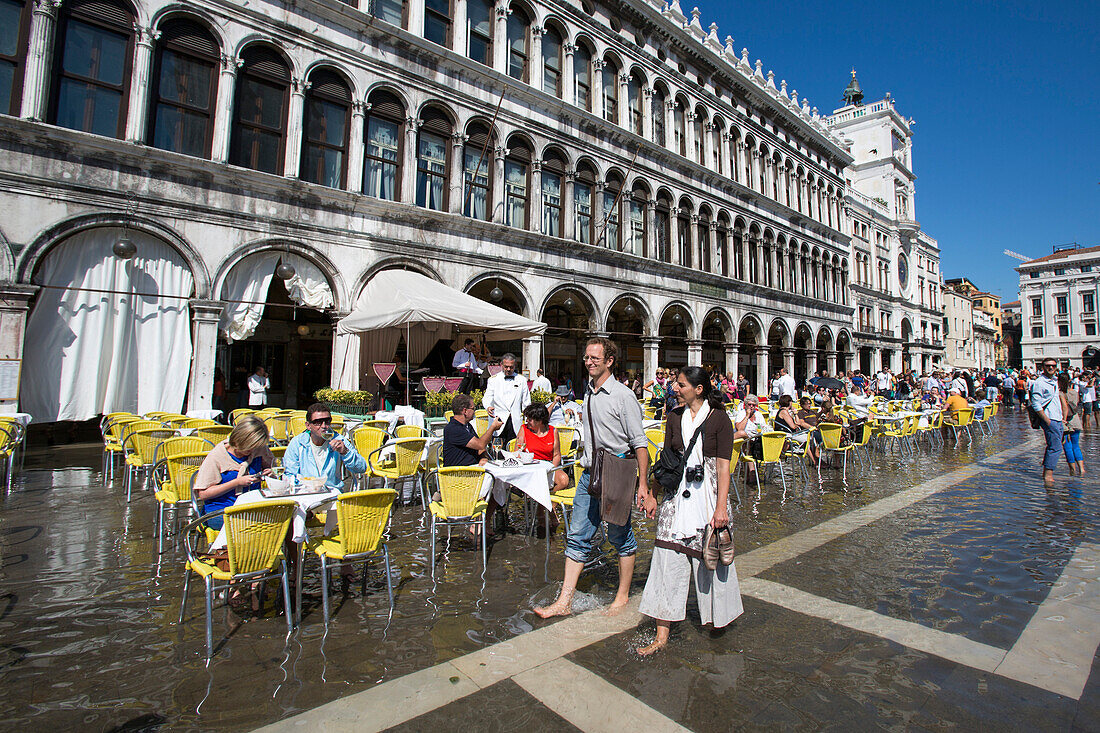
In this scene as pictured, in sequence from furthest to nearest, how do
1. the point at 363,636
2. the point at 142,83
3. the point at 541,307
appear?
the point at 541,307 < the point at 142,83 < the point at 363,636

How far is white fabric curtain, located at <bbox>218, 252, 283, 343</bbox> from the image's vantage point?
12594mm

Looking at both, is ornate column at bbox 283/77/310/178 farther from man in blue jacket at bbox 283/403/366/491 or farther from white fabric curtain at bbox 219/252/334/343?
man in blue jacket at bbox 283/403/366/491

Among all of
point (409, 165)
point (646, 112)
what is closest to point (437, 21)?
point (409, 165)

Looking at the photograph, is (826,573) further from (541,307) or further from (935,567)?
(541,307)

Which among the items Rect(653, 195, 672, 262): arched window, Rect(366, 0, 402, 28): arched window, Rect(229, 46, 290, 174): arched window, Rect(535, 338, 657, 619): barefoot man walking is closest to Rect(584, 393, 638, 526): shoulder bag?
Rect(535, 338, 657, 619): barefoot man walking

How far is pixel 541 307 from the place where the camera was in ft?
58.0

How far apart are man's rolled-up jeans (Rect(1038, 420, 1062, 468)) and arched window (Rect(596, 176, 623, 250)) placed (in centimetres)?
1394

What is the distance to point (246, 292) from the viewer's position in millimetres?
12773

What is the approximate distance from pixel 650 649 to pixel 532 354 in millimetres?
14363

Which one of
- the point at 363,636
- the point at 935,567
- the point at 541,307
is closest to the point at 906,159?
the point at 541,307

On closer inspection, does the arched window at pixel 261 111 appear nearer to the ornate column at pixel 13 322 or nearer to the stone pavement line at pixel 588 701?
the ornate column at pixel 13 322

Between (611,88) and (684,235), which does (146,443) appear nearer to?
(611,88)

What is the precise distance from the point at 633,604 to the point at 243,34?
591 inches

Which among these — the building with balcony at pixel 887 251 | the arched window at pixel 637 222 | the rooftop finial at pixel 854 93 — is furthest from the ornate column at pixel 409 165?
the rooftop finial at pixel 854 93
